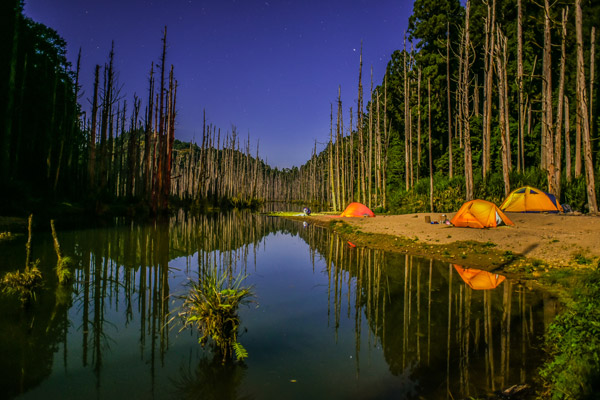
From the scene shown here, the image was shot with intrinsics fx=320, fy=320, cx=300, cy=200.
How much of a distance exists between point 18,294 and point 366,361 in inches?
238

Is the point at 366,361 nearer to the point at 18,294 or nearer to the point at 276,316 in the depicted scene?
the point at 276,316

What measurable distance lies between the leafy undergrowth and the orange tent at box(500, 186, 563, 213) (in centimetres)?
1228

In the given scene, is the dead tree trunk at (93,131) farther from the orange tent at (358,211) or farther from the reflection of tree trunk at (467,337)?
the reflection of tree trunk at (467,337)

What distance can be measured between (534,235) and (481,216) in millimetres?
2449

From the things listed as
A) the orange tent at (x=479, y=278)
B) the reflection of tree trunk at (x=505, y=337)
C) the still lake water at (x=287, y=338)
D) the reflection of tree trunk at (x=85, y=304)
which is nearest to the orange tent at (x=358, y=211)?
the orange tent at (x=479, y=278)

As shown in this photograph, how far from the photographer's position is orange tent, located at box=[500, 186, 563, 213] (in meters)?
14.5

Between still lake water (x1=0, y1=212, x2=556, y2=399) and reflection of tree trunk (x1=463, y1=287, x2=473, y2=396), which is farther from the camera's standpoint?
reflection of tree trunk (x1=463, y1=287, x2=473, y2=396)

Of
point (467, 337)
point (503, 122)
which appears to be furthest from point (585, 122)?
point (467, 337)

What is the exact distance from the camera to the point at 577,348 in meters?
3.21

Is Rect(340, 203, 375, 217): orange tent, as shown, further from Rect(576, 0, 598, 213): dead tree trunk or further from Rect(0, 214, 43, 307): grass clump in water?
Rect(0, 214, 43, 307): grass clump in water

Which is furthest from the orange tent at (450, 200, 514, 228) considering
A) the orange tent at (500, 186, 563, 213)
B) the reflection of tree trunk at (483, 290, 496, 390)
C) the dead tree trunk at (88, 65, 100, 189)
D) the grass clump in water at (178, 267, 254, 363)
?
the dead tree trunk at (88, 65, 100, 189)

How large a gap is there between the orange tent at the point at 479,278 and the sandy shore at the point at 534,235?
1.73 metres

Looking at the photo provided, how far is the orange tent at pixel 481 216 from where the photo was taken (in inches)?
495

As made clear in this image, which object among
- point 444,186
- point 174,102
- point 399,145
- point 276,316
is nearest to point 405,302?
point 276,316
